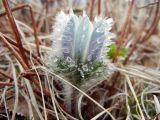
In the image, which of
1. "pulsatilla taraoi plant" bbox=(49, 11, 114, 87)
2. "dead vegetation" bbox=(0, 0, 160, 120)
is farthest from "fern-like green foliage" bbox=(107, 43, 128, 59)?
"pulsatilla taraoi plant" bbox=(49, 11, 114, 87)

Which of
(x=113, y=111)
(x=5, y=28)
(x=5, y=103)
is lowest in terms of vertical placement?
(x=113, y=111)

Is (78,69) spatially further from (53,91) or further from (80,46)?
(53,91)

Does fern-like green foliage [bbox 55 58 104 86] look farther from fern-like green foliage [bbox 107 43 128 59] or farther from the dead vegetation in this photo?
fern-like green foliage [bbox 107 43 128 59]

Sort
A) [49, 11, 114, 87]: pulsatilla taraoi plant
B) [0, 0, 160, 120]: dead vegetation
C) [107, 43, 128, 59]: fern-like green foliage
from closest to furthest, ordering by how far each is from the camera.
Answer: [49, 11, 114, 87]: pulsatilla taraoi plant, [0, 0, 160, 120]: dead vegetation, [107, 43, 128, 59]: fern-like green foliage

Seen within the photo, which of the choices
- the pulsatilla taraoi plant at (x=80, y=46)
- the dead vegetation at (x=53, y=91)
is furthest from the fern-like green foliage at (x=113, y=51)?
the pulsatilla taraoi plant at (x=80, y=46)

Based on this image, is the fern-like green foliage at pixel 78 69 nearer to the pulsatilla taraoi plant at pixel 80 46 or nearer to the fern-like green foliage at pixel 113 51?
the pulsatilla taraoi plant at pixel 80 46

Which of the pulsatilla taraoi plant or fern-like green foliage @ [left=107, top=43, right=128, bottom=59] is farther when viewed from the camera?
fern-like green foliage @ [left=107, top=43, right=128, bottom=59]

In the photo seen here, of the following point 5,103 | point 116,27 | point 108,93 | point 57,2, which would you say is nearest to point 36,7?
point 57,2

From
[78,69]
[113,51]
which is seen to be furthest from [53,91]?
[113,51]

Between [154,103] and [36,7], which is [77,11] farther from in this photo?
[154,103]
